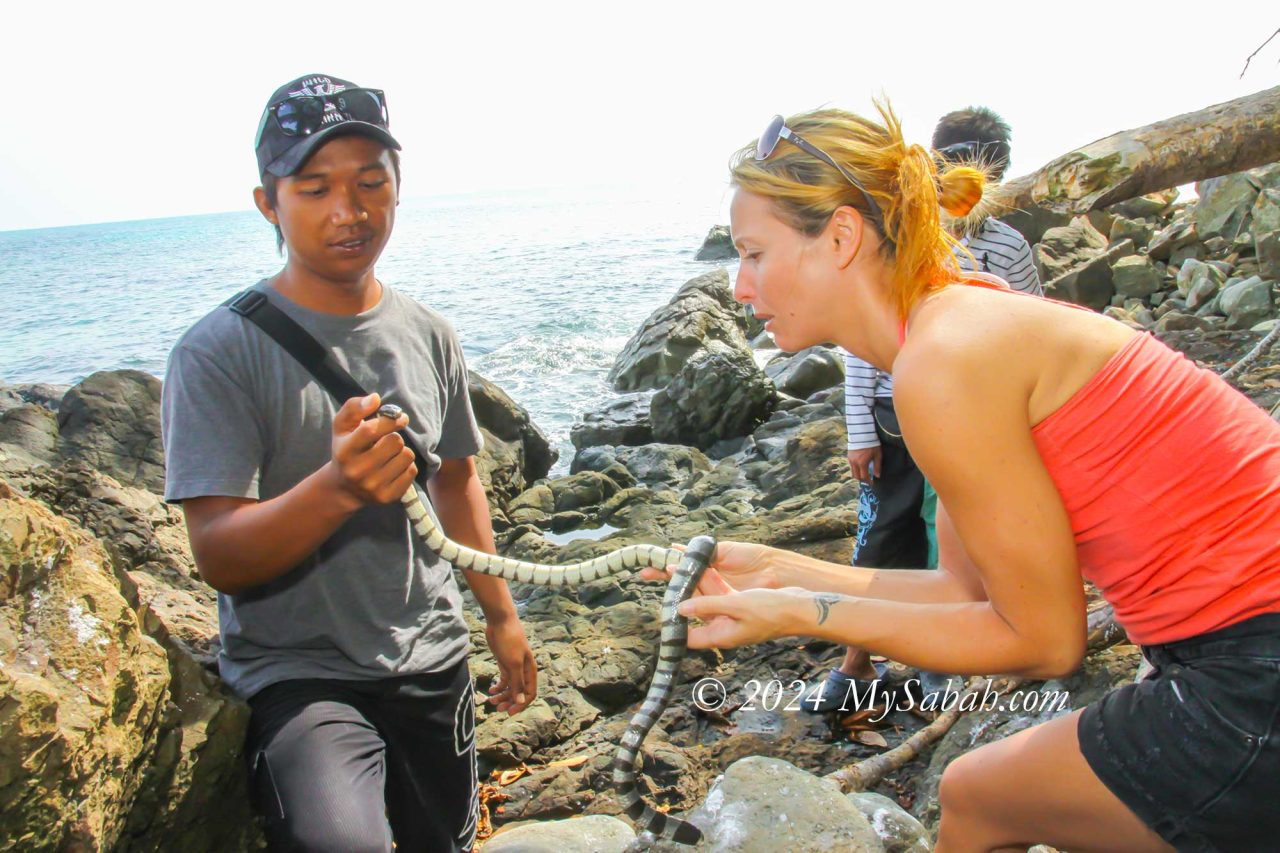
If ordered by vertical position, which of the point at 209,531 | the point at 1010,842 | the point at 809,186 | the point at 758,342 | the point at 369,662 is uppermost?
the point at 809,186

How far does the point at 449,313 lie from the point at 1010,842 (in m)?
27.4

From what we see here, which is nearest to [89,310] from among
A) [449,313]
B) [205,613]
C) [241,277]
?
[241,277]

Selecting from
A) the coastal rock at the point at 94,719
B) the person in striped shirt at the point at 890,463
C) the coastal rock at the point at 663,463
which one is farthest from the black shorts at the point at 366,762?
the coastal rock at the point at 663,463

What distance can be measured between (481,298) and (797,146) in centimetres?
2997

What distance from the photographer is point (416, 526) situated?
9.47ft

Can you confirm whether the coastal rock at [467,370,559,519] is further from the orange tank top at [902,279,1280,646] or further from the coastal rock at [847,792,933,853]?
the orange tank top at [902,279,1280,646]

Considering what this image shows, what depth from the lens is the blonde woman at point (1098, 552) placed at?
6.11 feet

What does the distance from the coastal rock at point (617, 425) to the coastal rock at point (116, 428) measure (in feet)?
20.2

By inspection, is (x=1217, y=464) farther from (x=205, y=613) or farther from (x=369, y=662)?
(x=205, y=613)

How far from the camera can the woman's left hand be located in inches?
91.0

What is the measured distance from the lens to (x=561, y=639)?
616cm

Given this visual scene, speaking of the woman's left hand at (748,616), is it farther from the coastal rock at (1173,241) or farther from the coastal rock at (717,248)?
the coastal rock at (717,248)

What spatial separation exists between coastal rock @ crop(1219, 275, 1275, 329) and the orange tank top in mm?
10277

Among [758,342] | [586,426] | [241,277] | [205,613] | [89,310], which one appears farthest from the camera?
[241,277]
